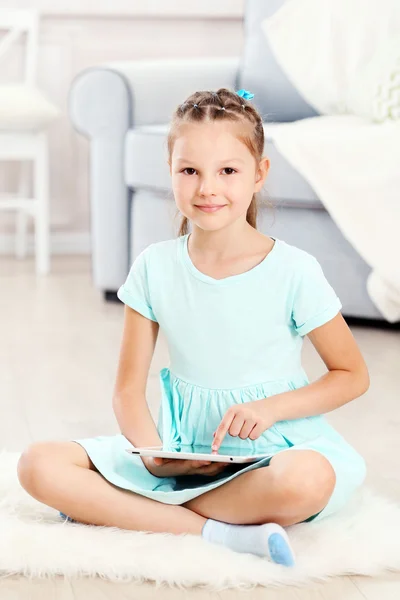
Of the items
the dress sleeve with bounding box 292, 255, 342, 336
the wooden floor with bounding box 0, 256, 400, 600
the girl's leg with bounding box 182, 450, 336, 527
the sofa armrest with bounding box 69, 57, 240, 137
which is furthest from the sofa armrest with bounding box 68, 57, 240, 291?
the girl's leg with bounding box 182, 450, 336, 527

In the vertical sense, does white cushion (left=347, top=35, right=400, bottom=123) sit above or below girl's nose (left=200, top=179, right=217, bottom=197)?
below

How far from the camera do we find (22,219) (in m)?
3.21

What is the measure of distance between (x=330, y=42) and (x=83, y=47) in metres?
1.12

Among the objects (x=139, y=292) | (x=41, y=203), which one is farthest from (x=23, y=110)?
(x=139, y=292)

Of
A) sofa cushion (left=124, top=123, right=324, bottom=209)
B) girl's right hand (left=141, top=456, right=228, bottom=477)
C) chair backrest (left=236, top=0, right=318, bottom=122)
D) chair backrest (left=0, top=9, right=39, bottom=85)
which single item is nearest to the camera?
girl's right hand (left=141, top=456, right=228, bottom=477)

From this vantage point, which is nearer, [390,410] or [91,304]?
[390,410]

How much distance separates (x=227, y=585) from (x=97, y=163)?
62.9 inches

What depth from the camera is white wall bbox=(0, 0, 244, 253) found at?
10.8 ft

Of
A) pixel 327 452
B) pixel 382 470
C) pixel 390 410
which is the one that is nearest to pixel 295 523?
pixel 327 452

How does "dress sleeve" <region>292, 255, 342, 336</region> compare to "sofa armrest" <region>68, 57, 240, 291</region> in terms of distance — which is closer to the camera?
"dress sleeve" <region>292, 255, 342, 336</region>

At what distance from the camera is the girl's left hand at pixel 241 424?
1.11 metres

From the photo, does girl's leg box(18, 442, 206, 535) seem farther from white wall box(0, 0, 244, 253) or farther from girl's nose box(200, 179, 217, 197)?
white wall box(0, 0, 244, 253)

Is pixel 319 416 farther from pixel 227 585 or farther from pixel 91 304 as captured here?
pixel 91 304

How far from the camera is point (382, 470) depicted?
1.40 meters
